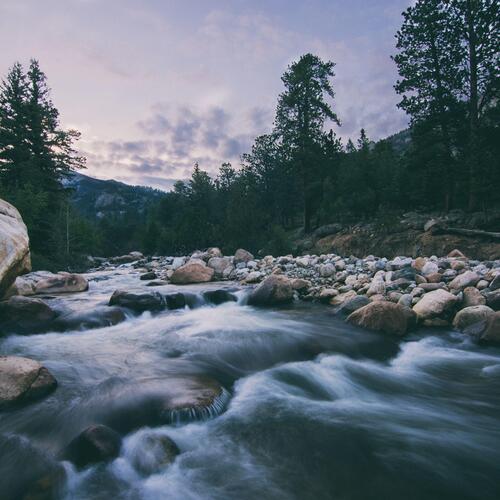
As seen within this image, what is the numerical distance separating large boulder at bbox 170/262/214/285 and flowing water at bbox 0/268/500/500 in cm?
643

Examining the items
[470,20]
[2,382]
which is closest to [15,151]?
[2,382]

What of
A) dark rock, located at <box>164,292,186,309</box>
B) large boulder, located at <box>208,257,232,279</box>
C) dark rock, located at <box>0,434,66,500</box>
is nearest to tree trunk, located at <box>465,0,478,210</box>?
large boulder, located at <box>208,257,232,279</box>

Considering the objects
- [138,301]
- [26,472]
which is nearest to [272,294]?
[138,301]

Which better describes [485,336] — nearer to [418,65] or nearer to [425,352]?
[425,352]

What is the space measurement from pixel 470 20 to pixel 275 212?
74.5 ft

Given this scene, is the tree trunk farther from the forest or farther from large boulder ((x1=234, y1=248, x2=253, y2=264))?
large boulder ((x1=234, y1=248, x2=253, y2=264))

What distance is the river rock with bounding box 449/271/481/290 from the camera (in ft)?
28.1

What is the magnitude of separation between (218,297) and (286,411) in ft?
23.2

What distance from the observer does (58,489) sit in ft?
9.53

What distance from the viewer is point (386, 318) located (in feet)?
24.8

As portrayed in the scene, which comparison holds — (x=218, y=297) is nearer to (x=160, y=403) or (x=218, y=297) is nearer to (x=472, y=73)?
(x=160, y=403)

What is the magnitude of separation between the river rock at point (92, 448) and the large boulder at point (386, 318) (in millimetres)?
5904

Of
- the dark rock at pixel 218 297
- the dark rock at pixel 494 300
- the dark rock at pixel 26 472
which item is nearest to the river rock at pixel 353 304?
the dark rock at pixel 494 300

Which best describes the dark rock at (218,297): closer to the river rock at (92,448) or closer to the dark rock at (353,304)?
the dark rock at (353,304)
